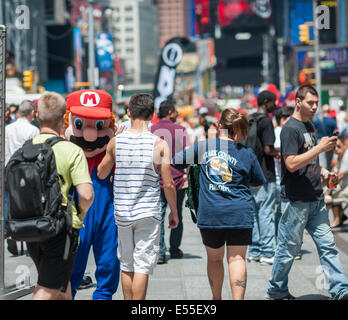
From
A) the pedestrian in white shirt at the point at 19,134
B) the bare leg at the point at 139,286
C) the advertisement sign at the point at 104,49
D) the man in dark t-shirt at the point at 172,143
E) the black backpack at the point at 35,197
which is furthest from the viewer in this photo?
the advertisement sign at the point at 104,49

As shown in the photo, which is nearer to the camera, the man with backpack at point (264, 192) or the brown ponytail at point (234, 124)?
the brown ponytail at point (234, 124)

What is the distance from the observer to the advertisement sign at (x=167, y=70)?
18031mm

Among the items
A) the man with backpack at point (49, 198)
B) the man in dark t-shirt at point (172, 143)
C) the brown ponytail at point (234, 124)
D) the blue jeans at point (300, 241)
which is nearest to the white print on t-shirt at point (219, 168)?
the brown ponytail at point (234, 124)

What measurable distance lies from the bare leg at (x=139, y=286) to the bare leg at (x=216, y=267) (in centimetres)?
64

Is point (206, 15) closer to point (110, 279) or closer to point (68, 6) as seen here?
point (68, 6)

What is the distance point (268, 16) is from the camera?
144 metres

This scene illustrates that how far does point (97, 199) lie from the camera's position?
19.4 feet

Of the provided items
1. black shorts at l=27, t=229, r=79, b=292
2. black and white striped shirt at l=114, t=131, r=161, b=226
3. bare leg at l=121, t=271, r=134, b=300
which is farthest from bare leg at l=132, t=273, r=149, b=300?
black shorts at l=27, t=229, r=79, b=292

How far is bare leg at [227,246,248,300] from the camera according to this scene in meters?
5.91

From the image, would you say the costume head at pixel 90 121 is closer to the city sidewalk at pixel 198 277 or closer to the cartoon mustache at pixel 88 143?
the cartoon mustache at pixel 88 143

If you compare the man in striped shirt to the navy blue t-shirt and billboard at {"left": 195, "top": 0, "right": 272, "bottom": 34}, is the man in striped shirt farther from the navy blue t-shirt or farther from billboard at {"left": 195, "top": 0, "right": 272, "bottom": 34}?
billboard at {"left": 195, "top": 0, "right": 272, "bottom": 34}

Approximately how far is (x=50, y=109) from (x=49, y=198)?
664 mm

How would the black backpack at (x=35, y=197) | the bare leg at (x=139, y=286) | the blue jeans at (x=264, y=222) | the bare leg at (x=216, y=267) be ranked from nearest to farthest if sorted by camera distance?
the black backpack at (x=35, y=197) → the bare leg at (x=139, y=286) → the bare leg at (x=216, y=267) → the blue jeans at (x=264, y=222)

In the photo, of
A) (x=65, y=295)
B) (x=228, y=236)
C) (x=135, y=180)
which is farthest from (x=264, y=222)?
(x=65, y=295)
